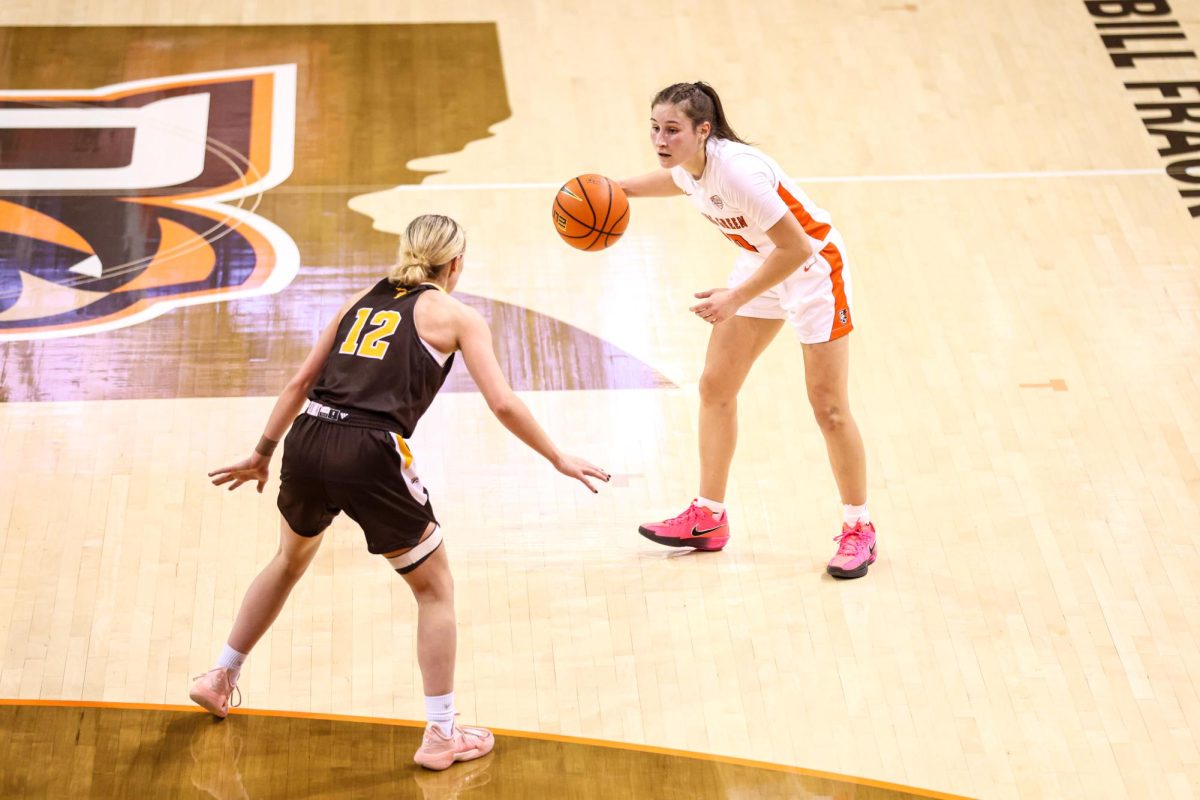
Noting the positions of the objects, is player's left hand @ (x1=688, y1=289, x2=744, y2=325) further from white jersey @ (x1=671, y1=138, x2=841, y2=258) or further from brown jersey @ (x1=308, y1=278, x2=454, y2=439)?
brown jersey @ (x1=308, y1=278, x2=454, y2=439)

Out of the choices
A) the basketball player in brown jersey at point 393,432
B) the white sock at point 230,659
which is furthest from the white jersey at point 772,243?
the white sock at point 230,659

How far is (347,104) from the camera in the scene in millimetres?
7504

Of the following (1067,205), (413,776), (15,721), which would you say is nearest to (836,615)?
(413,776)

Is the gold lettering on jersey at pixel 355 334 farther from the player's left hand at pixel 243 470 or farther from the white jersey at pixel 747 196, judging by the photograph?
the white jersey at pixel 747 196

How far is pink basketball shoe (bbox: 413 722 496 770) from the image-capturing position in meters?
3.95

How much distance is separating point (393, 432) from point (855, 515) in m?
1.94

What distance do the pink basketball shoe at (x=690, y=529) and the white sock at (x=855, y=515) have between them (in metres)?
0.44

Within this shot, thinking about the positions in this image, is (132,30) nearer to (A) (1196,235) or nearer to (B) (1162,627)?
(A) (1196,235)

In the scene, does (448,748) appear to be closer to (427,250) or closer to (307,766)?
(307,766)

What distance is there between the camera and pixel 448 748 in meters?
3.97

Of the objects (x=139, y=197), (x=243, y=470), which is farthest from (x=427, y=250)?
(x=139, y=197)

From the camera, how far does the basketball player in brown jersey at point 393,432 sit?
3688 millimetres

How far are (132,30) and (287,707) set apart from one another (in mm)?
5208

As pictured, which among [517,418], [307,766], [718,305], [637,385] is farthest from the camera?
[637,385]
